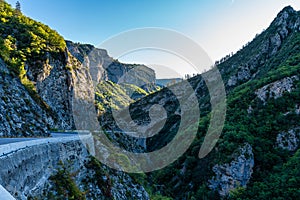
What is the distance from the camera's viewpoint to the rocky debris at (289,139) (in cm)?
5234

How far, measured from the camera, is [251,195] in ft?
142

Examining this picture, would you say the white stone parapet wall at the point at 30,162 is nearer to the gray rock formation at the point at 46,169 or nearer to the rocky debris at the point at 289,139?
the gray rock formation at the point at 46,169

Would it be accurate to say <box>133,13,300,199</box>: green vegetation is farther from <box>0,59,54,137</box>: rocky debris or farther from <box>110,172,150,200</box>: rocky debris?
<box>0,59,54,137</box>: rocky debris

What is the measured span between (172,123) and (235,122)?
5387 cm

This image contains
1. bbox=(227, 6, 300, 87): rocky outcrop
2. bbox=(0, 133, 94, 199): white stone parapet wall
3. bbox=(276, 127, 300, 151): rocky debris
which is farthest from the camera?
bbox=(227, 6, 300, 87): rocky outcrop

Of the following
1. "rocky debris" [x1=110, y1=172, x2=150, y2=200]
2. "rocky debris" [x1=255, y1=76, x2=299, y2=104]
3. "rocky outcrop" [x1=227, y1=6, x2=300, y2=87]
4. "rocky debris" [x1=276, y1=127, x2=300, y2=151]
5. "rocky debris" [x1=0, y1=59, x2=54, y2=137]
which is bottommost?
"rocky debris" [x1=110, y1=172, x2=150, y2=200]

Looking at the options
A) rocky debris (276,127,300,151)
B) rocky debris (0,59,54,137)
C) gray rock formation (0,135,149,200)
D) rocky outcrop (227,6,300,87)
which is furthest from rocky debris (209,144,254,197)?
rocky outcrop (227,6,300,87)

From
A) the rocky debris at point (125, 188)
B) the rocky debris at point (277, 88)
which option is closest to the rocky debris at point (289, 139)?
Result: the rocky debris at point (277, 88)

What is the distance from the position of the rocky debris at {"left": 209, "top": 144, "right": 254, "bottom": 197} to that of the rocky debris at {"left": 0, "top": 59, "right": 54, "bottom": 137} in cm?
3804

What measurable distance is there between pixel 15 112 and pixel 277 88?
60.1m

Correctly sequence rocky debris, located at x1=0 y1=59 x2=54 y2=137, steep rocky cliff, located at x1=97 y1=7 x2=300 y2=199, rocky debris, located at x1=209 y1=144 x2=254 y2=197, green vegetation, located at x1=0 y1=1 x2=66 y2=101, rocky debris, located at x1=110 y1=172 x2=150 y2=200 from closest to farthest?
rocky debris, located at x1=0 y1=59 x2=54 y2=137 → rocky debris, located at x1=110 y1=172 x2=150 y2=200 → green vegetation, located at x1=0 y1=1 x2=66 y2=101 → rocky debris, located at x1=209 y1=144 x2=254 y2=197 → steep rocky cliff, located at x1=97 y1=7 x2=300 y2=199

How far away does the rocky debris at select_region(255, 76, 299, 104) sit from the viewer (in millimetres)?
60844

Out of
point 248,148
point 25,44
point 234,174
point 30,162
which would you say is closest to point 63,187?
point 30,162

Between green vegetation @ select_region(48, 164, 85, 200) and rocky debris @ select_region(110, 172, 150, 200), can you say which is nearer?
green vegetation @ select_region(48, 164, 85, 200)
